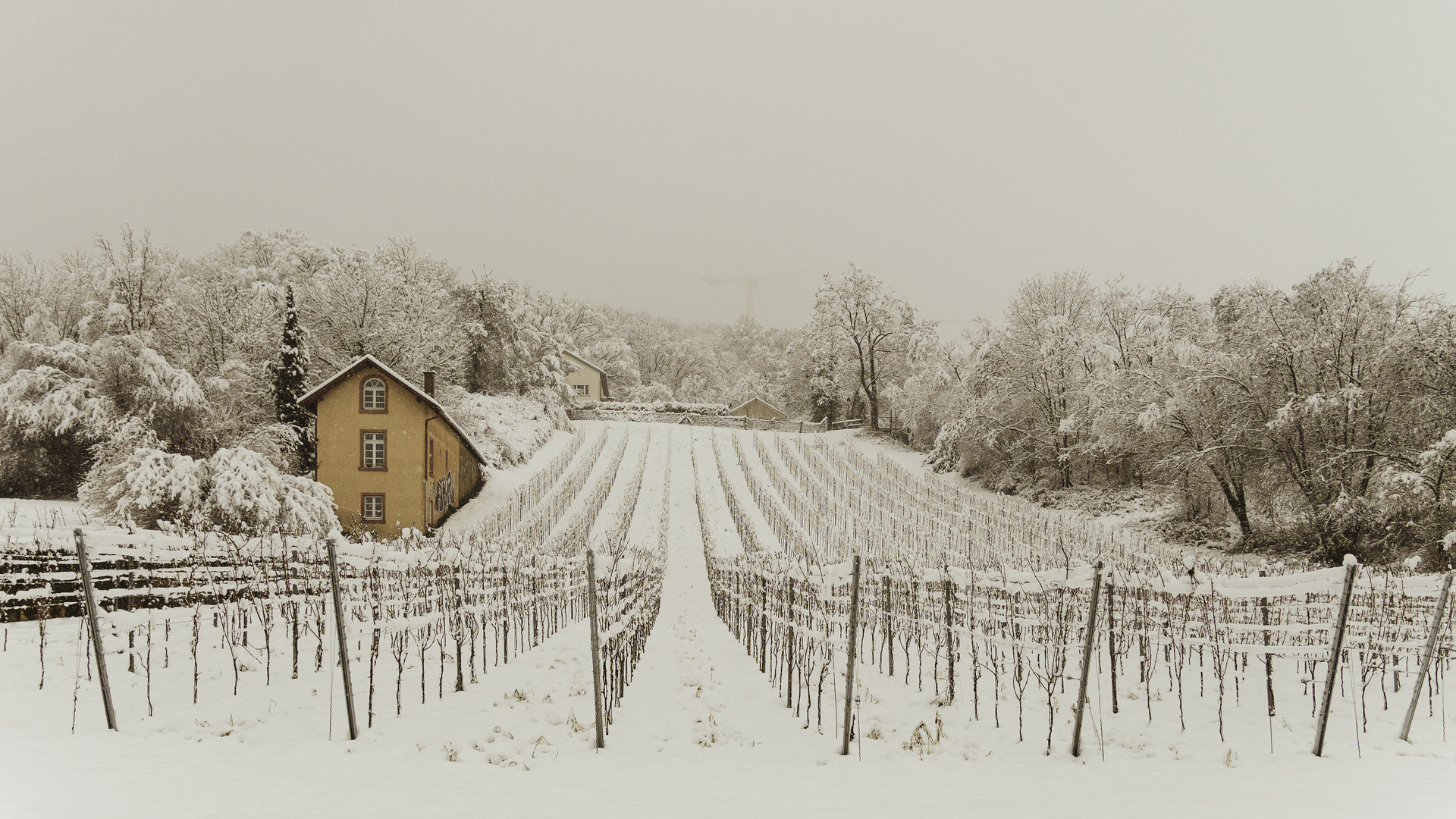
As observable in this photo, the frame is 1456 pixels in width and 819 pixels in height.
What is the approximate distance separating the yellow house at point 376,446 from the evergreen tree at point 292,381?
2.44m

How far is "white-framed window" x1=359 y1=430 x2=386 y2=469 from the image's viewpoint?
1063 inches

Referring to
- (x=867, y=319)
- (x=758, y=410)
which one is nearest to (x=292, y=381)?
(x=867, y=319)

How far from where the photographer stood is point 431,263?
5012cm

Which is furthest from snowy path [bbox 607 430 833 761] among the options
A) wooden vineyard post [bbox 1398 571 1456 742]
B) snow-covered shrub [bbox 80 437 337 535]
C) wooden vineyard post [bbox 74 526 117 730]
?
snow-covered shrub [bbox 80 437 337 535]

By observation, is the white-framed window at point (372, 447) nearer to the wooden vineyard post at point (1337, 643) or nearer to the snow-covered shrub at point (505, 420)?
the snow-covered shrub at point (505, 420)

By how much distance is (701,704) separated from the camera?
7633 millimetres

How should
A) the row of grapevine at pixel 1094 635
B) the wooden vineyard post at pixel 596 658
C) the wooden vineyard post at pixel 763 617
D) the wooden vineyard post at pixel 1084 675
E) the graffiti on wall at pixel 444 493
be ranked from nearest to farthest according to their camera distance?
Answer: the wooden vineyard post at pixel 1084 675
the wooden vineyard post at pixel 596 658
the row of grapevine at pixel 1094 635
the wooden vineyard post at pixel 763 617
the graffiti on wall at pixel 444 493

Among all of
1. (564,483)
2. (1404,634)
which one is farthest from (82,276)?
(1404,634)

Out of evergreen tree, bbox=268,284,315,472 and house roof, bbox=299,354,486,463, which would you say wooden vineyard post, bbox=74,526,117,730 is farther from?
evergreen tree, bbox=268,284,315,472

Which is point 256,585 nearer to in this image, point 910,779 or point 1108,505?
point 910,779

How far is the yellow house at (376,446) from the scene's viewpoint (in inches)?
1049

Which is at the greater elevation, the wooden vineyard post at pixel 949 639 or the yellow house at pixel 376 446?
the yellow house at pixel 376 446

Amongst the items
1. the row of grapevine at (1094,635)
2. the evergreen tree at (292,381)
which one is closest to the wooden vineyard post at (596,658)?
the row of grapevine at (1094,635)

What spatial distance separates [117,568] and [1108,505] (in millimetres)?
31422
